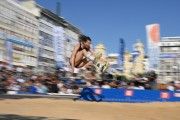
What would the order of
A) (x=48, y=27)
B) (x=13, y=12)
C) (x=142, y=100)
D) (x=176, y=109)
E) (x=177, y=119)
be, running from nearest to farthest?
1. (x=177, y=119)
2. (x=176, y=109)
3. (x=142, y=100)
4. (x=13, y=12)
5. (x=48, y=27)

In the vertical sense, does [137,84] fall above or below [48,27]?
below

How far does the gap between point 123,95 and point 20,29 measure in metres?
58.4

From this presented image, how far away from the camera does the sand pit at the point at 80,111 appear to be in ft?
45.7

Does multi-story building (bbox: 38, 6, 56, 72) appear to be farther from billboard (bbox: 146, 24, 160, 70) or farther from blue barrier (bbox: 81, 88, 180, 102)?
blue barrier (bbox: 81, 88, 180, 102)

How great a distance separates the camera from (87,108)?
16.5m

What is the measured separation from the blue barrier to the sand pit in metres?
3.44

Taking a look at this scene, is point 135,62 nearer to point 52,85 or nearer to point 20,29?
point 20,29

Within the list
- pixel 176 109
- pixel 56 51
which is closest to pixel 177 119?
pixel 176 109

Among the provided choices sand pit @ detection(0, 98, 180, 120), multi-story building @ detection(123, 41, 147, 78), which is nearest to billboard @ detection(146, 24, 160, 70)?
multi-story building @ detection(123, 41, 147, 78)

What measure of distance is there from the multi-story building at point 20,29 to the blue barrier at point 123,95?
1728 inches

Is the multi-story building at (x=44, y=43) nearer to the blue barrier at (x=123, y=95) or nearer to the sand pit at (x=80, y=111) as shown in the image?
the blue barrier at (x=123, y=95)

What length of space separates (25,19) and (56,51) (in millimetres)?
45741

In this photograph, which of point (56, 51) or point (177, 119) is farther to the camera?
point (56, 51)

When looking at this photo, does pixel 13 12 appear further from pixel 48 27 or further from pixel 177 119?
pixel 177 119
